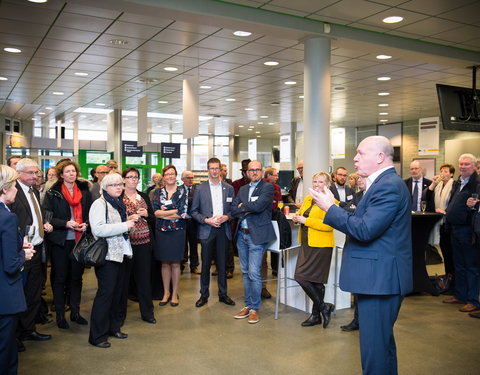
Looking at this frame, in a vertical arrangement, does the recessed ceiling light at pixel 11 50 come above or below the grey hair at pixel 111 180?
above

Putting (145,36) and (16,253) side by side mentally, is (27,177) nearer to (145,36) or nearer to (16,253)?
(16,253)

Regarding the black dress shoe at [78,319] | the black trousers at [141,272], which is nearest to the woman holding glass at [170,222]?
the black trousers at [141,272]

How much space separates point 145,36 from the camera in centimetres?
684

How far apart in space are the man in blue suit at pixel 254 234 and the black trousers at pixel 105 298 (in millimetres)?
1460

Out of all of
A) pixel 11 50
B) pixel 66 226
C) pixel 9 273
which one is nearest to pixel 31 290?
pixel 66 226

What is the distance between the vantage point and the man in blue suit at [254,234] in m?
5.36

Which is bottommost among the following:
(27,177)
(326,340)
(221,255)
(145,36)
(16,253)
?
(326,340)

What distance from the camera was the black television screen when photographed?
761cm

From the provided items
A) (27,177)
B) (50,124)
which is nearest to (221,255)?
(27,177)

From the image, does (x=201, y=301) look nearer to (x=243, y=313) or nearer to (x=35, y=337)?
(x=243, y=313)

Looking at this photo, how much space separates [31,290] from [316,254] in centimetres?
278

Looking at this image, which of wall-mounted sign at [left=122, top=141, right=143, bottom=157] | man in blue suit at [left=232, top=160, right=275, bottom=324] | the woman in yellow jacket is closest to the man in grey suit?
man in blue suit at [left=232, top=160, right=275, bottom=324]

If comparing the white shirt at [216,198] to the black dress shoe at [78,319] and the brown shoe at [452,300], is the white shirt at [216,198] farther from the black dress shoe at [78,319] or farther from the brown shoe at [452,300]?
the brown shoe at [452,300]

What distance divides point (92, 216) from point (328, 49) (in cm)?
399
